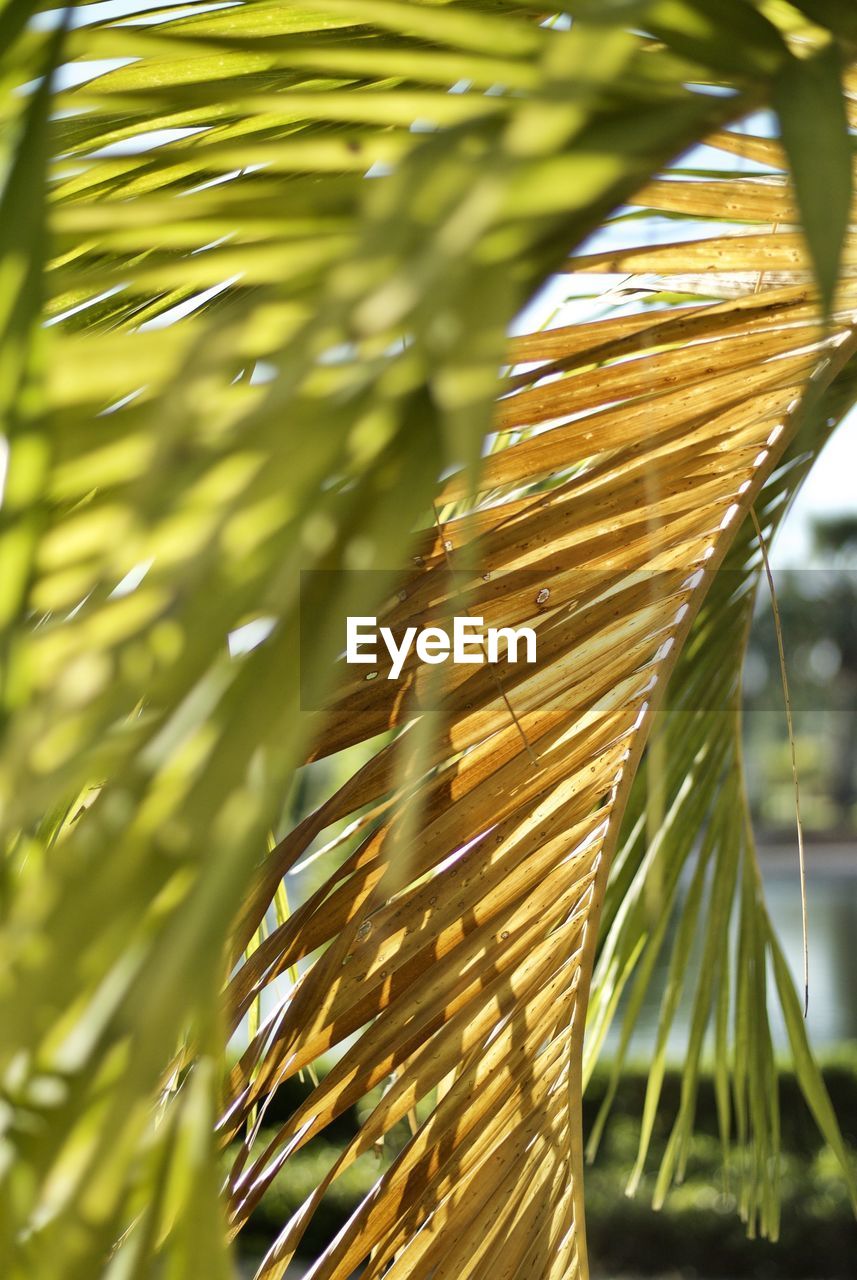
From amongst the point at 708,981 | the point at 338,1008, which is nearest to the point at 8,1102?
the point at 338,1008

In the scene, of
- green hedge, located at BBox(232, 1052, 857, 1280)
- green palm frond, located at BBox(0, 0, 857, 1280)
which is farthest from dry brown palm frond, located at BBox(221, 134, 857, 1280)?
green hedge, located at BBox(232, 1052, 857, 1280)

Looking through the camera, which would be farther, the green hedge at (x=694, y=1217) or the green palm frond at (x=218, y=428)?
the green hedge at (x=694, y=1217)

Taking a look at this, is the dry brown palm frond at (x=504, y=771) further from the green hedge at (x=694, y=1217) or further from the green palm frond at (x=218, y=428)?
the green hedge at (x=694, y=1217)

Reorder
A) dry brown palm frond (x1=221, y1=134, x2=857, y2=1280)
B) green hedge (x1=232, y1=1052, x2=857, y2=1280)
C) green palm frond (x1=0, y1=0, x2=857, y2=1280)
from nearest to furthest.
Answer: green palm frond (x1=0, y1=0, x2=857, y2=1280), dry brown palm frond (x1=221, y1=134, x2=857, y2=1280), green hedge (x1=232, y1=1052, x2=857, y2=1280)

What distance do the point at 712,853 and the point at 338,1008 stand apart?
80cm

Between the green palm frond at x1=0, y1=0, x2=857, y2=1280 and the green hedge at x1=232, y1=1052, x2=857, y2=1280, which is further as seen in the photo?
the green hedge at x1=232, y1=1052, x2=857, y2=1280

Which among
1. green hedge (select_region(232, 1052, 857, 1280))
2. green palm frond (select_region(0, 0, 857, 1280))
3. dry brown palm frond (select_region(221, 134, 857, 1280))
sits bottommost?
green hedge (select_region(232, 1052, 857, 1280))

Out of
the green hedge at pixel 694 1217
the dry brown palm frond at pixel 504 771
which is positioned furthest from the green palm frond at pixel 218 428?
the green hedge at pixel 694 1217

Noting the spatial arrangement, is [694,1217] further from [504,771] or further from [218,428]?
[218,428]

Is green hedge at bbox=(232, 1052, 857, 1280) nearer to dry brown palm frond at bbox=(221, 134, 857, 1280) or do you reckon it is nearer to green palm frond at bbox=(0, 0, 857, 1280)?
dry brown palm frond at bbox=(221, 134, 857, 1280)

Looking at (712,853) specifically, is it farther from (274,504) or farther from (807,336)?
(274,504)

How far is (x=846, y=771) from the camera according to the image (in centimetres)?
3606

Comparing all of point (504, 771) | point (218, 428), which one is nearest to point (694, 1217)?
point (504, 771)

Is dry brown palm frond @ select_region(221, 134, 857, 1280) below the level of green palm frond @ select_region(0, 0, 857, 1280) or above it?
below
